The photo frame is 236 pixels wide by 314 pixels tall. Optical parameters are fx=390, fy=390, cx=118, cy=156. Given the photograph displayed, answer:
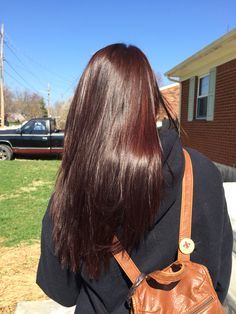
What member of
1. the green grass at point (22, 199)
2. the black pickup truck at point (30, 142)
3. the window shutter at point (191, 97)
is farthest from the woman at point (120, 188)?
the black pickup truck at point (30, 142)

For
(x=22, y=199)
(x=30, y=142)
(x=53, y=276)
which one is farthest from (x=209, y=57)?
(x=53, y=276)

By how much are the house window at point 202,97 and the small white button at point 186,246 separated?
10.3 m

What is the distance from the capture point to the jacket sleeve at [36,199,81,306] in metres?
1.37

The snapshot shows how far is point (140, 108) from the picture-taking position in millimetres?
1186

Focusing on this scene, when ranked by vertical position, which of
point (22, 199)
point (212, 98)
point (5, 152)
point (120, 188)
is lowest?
point (22, 199)

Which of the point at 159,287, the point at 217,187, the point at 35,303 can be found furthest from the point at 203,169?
the point at 35,303

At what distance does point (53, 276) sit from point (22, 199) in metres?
6.84

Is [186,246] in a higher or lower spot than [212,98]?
lower

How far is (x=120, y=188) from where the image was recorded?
115cm

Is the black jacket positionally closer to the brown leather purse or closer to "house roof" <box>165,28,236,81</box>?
the brown leather purse

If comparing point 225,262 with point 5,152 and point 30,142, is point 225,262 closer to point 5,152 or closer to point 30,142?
point 30,142

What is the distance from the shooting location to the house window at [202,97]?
11216 millimetres

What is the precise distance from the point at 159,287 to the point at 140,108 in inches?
21.3

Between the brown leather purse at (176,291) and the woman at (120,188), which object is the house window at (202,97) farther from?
the brown leather purse at (176,291)
